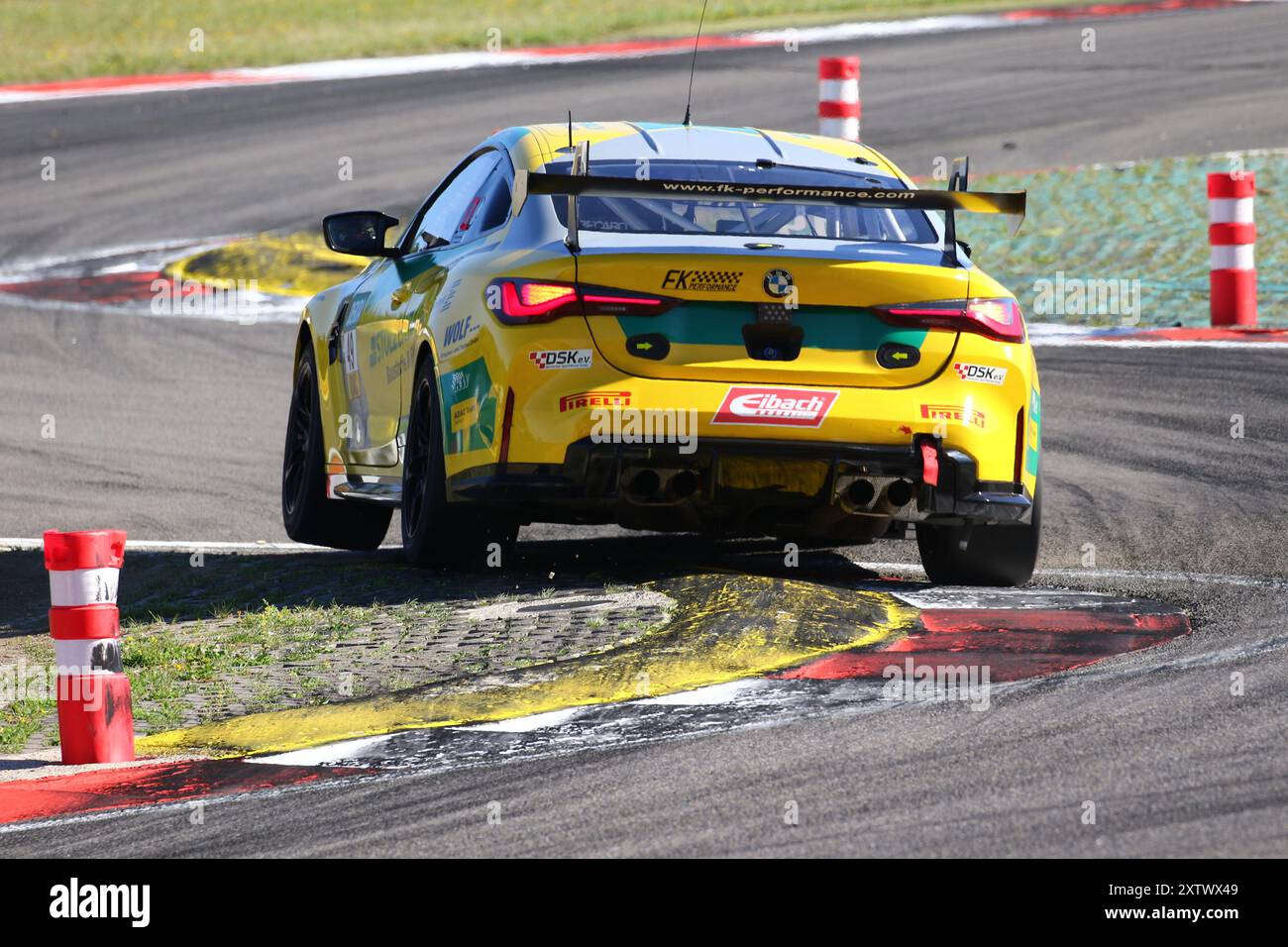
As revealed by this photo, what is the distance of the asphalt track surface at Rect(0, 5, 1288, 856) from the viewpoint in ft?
16.7

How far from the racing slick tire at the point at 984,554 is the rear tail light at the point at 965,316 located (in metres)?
0.74

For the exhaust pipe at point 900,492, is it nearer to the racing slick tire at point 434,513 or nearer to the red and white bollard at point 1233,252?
the racing slick tire at point 434,513

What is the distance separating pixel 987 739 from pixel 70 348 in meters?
10.5

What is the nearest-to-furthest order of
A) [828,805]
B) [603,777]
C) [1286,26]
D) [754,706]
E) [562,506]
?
[828,805] < [603,777] < [754,706] < [562,506] < [1286,26]

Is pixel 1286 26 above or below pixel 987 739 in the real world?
above

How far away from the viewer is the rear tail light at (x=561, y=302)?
7.54 meters

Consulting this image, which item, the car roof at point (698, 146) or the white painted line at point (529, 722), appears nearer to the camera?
the white painted line at point (529, 722)

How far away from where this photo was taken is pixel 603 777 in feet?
18.1

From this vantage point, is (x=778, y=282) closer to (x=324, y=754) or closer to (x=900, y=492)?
(x=900, y=492)

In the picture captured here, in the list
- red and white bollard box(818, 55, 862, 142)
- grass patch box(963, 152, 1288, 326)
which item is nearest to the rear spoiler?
grass patch box(963, 152, 1288, 326)

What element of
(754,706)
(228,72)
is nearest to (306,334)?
(754,706)

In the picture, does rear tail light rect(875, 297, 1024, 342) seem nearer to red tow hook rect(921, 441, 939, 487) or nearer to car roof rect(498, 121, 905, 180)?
red tow hook rect(921, 441, 939, 487)

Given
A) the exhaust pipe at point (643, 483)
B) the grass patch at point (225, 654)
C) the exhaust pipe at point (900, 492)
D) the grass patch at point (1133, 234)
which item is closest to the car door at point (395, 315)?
the grass patch at point (225, 654)
